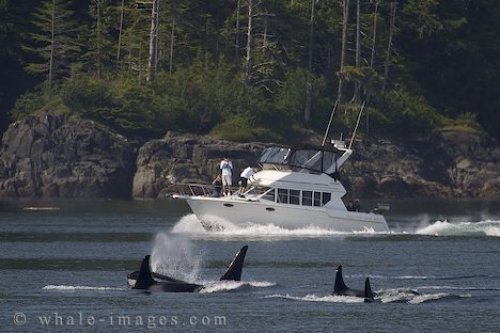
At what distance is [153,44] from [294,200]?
40.1m

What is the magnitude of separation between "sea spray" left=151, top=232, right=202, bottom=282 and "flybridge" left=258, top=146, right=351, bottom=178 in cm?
1059

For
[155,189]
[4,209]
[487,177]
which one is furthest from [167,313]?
[487,177]

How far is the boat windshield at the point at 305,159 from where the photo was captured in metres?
73.6

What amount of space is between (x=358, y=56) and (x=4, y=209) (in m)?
31.5

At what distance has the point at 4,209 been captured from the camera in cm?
9219

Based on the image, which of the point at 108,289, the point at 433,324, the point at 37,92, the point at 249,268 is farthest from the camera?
the point at 37,92

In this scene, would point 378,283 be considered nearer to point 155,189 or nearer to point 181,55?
point 155,189

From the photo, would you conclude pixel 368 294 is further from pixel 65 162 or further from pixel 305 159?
pixel 65 162

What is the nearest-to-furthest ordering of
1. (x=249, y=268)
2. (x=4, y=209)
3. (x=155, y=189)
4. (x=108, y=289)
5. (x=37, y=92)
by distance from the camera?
(x=108, y=289) < (x=249, y=268) < (x=4, y=209) < (x=155, y=189) < (x=37, y=92)

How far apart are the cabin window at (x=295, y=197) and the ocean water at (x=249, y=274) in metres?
1.22

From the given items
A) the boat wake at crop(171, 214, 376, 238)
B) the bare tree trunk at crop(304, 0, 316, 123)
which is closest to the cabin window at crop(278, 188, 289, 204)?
the boat wake at crop(171, 214, 376, 238)

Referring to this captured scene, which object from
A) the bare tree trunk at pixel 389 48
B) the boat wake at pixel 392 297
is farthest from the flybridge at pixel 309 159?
the bare tree trunk at pixel 389 48

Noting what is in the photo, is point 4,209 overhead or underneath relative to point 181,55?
underneath

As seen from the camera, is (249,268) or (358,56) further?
(358,56)
